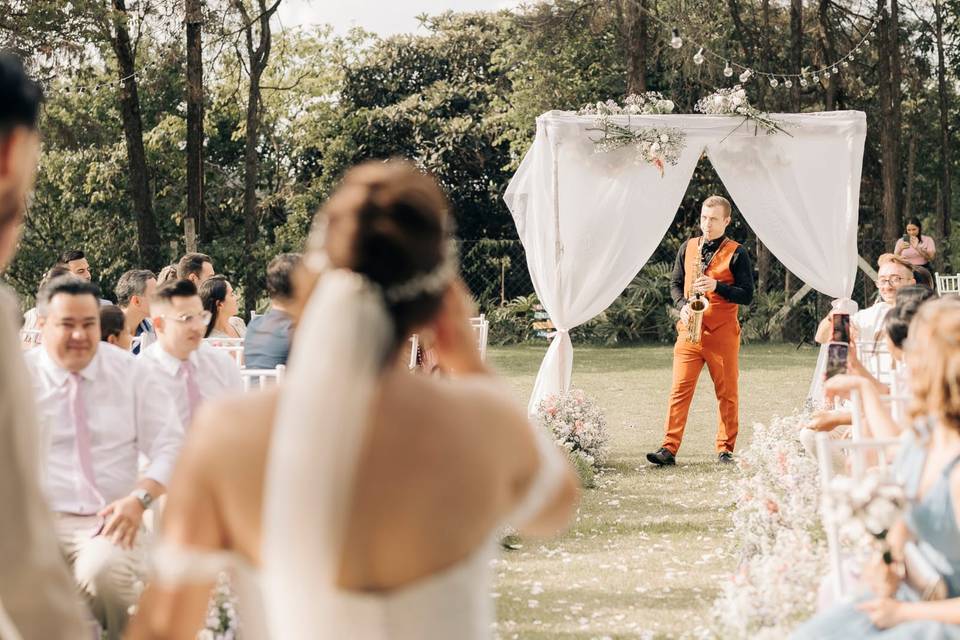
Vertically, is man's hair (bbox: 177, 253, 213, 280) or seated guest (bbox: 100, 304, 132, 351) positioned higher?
man's hair (bbox: 177, 253, 213, 280)

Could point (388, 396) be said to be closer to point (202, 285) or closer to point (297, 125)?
point (202, 285)

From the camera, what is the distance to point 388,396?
1704 millimetres

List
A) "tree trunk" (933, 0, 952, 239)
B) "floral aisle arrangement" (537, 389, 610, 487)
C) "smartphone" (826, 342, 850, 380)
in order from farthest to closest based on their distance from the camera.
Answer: "tree trunk" (933, 0, 952, 239)
"floral aisle arrangement" (537, 389, 610, 487)
"smartphone" (826, 342, 850, 380)

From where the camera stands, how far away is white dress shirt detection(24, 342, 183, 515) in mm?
4191

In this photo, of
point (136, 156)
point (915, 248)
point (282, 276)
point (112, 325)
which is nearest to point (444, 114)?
point (136, 156)

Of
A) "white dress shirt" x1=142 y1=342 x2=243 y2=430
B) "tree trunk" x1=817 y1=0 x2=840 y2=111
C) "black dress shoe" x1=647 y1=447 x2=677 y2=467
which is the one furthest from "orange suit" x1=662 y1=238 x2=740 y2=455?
"tree trunk" x1=817 y1=0 x2=840 y2=111

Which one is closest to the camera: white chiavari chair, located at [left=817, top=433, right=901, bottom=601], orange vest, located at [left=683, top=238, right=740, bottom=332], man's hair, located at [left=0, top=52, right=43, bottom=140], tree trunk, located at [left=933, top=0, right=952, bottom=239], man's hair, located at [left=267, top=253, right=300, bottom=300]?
man's hair, located at [left=0, top=52, right=43, bottom=140]

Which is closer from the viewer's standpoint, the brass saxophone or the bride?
the bride

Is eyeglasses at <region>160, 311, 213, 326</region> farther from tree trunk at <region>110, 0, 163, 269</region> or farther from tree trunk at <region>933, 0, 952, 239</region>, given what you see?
tree trunk at <region>933, 0, 952, 239</region>

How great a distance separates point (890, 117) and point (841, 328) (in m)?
17.4

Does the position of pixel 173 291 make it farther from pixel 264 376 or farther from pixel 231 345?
pixel 231 345

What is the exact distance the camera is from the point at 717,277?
8.72m

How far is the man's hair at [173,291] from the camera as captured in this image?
15.7ft

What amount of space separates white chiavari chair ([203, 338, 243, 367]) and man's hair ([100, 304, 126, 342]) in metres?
0.81
